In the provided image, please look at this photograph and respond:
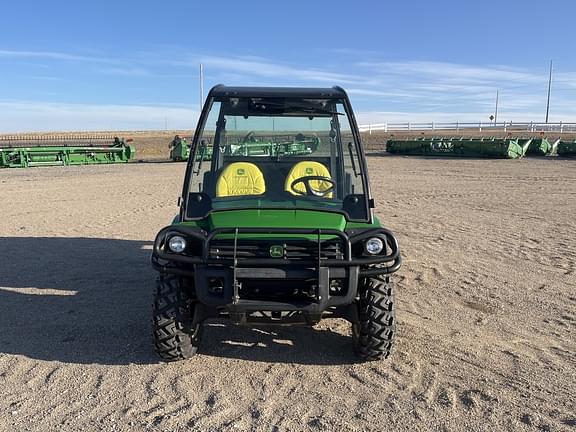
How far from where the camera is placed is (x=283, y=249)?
3650 mm

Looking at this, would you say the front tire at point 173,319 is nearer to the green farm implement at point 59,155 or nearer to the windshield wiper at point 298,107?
the windshield wiper at point 298,107

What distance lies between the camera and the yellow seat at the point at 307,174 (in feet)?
14.2

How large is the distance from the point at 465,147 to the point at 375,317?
2429 cm

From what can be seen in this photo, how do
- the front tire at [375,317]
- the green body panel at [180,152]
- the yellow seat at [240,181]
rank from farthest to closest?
the green body panel at [180,152]
the yellow seat at [240,181]
the front tire at [375,317]

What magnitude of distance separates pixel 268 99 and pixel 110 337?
2.37m

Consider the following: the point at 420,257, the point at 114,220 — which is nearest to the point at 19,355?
the point at 420,257

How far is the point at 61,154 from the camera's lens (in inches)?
953

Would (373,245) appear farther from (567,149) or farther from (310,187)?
(567,149)

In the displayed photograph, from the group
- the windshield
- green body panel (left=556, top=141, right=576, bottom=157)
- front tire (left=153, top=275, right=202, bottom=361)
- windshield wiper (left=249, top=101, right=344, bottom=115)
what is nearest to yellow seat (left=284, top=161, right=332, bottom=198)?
the windshield

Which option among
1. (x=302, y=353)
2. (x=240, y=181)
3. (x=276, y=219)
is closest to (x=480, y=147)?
(x=240, y=181)

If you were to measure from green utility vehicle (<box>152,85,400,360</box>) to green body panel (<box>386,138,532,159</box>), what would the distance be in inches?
883

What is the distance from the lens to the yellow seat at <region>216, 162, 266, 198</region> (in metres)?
4.40

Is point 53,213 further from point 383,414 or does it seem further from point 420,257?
point 383,414

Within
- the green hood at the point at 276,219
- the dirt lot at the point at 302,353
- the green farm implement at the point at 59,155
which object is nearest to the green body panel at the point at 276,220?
the green hood at the point at 276,219
